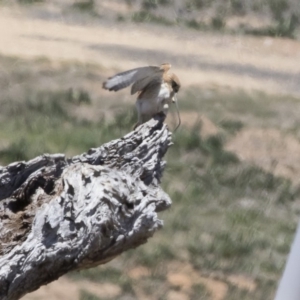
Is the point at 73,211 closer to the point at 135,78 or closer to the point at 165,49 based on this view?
the point at 135,78

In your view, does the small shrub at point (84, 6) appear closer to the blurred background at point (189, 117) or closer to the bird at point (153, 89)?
the blurred background at point (189, 117)

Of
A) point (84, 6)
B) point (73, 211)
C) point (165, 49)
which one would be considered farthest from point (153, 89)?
point (84, 6)

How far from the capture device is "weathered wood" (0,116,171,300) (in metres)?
2.24

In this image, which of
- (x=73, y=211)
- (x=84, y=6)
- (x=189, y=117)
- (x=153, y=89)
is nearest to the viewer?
(x=73, y=211)

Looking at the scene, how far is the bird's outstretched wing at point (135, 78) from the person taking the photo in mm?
3662

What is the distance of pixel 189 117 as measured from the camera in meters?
7.71

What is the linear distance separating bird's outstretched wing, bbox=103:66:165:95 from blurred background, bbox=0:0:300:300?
1.24m

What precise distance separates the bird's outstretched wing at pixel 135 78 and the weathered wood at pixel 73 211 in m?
0.98

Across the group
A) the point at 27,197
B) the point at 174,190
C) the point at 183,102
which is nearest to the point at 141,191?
the point at 27,197

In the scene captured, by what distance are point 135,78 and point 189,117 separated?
3896 mm

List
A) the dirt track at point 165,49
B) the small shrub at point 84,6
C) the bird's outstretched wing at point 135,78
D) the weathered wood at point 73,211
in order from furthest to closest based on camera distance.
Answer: the small shrub at point 84,6 → the dirt track at point 165,49 → the bird's outstretched wing at point 135,78 → the weathered wood at point 73,211

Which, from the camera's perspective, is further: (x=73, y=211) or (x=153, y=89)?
(x=153, y=89)

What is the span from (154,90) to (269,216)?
2.09 meters

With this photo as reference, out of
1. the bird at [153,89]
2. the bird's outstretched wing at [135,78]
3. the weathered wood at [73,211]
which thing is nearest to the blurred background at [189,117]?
the bird at [153,89]
